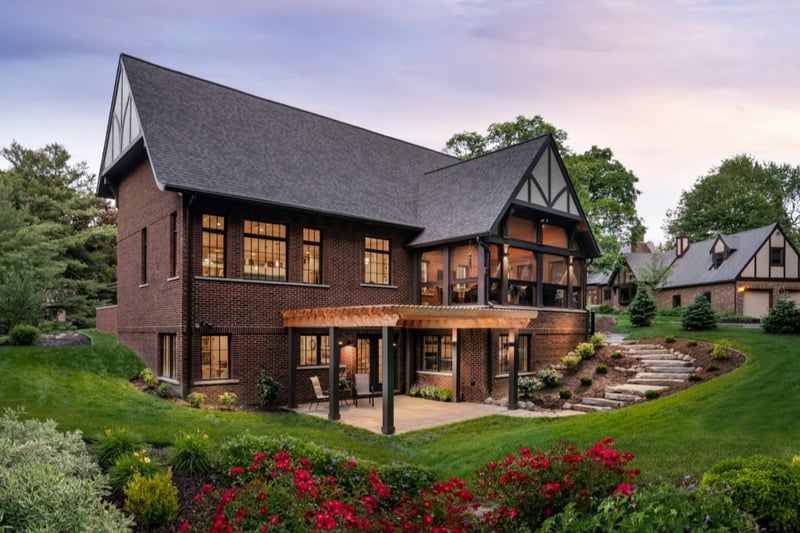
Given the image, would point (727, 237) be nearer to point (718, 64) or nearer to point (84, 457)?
point (718, 64)

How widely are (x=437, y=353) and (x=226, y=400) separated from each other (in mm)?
7087

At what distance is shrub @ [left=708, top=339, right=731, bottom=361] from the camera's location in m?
15.5

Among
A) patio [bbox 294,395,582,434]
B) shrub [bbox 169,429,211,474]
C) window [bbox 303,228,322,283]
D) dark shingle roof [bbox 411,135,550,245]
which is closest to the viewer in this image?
shrub [bbox 169,429,211,474]

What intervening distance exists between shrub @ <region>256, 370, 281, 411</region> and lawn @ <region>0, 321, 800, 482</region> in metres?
1.00

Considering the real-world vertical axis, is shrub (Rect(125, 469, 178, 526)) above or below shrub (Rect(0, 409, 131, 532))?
below

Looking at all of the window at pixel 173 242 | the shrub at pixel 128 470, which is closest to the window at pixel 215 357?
the window at pixel 173 242

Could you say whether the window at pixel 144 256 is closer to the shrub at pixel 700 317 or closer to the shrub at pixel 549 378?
the shrub at pixel 549 378

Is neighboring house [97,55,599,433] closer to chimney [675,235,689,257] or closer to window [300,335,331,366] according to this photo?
window [300,335,331,366]

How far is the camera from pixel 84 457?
5508 millimetres

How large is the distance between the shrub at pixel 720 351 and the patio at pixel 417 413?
202 inches

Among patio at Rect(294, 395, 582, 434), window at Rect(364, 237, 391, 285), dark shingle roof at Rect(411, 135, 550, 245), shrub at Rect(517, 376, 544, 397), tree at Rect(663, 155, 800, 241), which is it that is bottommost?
patio at Rect(294, 395, 582, 434)

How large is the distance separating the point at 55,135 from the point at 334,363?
3027cm

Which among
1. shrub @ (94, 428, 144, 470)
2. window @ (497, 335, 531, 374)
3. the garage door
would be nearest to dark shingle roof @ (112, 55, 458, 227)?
window @ (497, 335, 531, 374)

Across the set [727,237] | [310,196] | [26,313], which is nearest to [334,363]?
[310,196]
